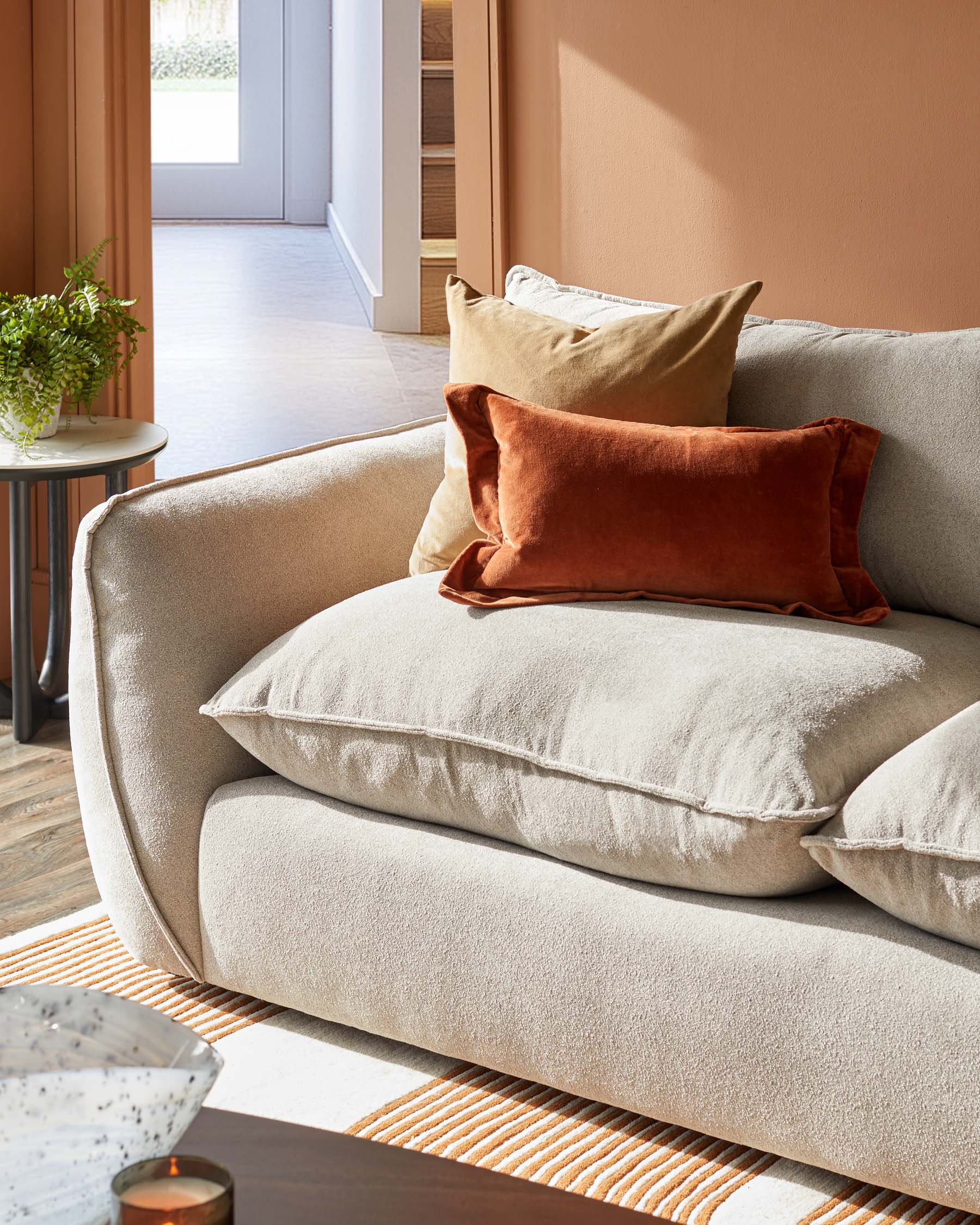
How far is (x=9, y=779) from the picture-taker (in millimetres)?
2486

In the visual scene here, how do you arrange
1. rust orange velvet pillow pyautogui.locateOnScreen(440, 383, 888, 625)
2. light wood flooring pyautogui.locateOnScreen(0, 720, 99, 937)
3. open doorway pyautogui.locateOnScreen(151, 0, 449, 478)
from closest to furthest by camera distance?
rust orange velvet pillow pyautogui.locateOnScreen(440, 383, 888, 625)
light wood flooring pyautogui.locateOnScreen(0, 720, 99, 937)
open doorway pyautogui.locateOnScreen(151, 0, 449, 478)

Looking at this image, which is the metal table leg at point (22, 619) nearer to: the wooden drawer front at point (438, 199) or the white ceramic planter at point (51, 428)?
the white ceramic planter at point (51, 428)

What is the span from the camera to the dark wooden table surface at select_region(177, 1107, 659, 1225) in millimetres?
832

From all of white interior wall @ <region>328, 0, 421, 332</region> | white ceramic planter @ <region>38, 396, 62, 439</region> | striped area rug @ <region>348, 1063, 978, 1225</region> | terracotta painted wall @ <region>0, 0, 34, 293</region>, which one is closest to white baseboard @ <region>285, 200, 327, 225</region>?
white interior wall @ <region>328, 0, 421, 332</region>

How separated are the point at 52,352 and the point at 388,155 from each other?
12.7ft

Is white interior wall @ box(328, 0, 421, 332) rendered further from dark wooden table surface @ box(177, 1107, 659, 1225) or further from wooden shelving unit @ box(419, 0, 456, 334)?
dark wooden table surface @ box(177, 1107, 659, 1225)

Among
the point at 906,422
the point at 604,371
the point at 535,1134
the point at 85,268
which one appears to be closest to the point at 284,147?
the point at 85,268

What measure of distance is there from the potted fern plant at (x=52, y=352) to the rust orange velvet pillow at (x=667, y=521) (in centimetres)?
112

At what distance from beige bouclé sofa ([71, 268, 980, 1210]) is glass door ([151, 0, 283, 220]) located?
25.7 ft

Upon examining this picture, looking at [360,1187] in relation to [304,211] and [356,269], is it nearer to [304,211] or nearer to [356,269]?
[356,269]

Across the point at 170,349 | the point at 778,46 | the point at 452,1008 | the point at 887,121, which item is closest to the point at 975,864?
the point at 452,1008

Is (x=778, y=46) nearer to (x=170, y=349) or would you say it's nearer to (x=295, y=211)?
(x=170, y=349)

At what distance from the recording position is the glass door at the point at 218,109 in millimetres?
9094

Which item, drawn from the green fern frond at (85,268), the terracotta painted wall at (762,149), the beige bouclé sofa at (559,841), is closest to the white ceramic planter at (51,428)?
the green fern frond at (85,268)
